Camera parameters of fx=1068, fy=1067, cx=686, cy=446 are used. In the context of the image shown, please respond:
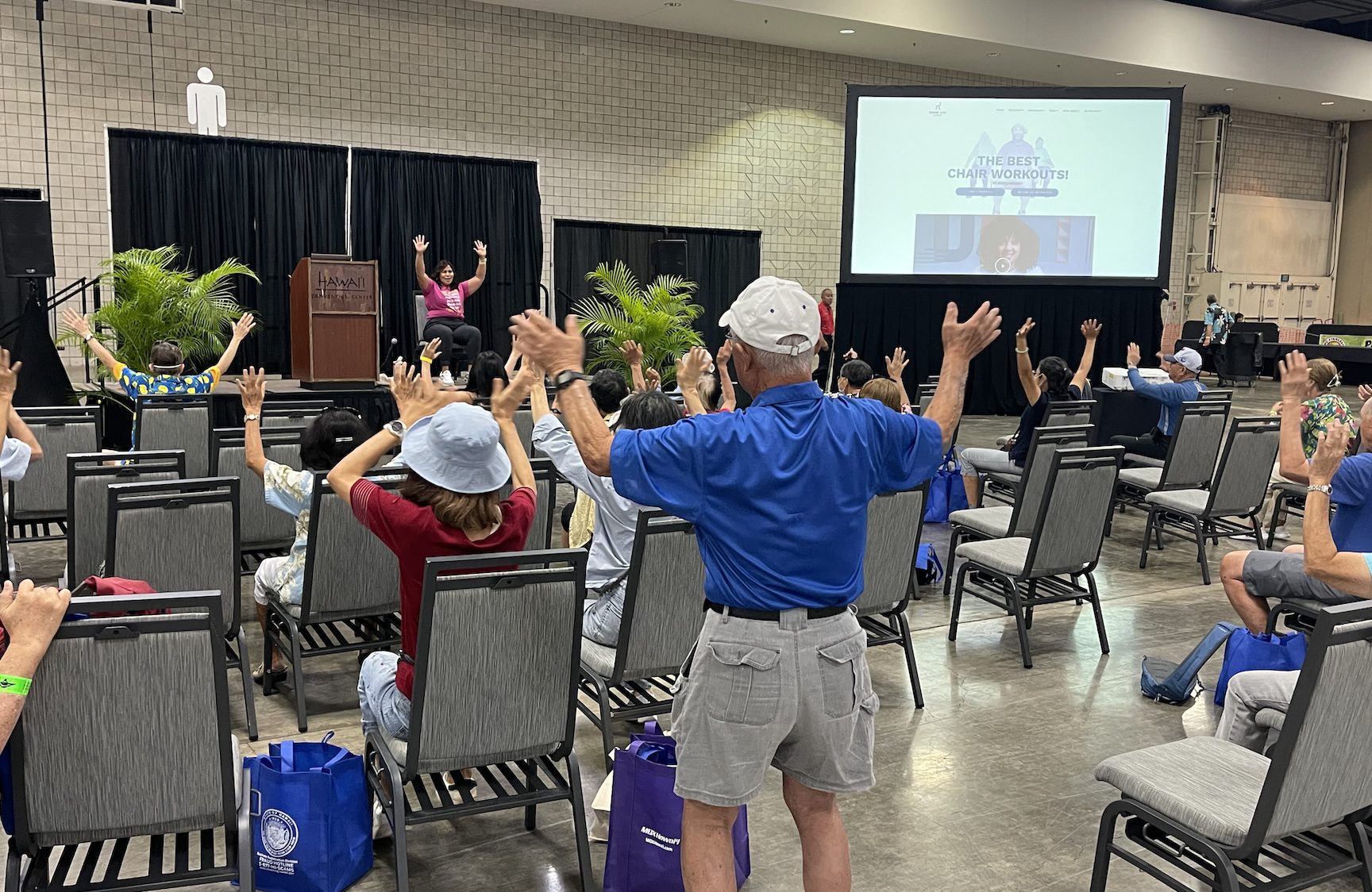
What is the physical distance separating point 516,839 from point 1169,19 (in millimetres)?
16749

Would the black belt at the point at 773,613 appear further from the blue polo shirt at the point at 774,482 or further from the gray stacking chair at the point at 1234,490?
the gray stacking chair at the point at 1234,490

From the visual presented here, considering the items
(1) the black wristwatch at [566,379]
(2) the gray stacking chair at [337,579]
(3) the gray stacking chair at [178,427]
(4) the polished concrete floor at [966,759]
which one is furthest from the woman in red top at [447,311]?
(1) the black wristwatch at [566,379]

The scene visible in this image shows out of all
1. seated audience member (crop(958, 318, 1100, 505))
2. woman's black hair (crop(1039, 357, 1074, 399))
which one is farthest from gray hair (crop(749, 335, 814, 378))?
woman's black hair (crop(1039, 357, 1074, 399))

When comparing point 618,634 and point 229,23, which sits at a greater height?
point 229,23

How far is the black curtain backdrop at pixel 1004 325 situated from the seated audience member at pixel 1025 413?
6.77 m

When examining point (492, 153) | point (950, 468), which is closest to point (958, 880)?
point (950, 468)

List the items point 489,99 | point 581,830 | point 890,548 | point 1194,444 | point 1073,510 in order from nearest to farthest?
point 581,830 → point 890,548 → point 1073,510 → point 1194,444 → point 489,99

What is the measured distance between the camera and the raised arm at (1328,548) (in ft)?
9.63

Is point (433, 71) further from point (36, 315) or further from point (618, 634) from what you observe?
point (618, 634)

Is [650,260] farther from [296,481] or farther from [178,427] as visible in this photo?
[296,481]

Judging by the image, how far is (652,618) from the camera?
3.34 m

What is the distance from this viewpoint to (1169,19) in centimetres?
1592

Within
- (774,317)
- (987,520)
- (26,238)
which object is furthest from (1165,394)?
(26,238)

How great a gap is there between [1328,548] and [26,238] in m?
9.93
